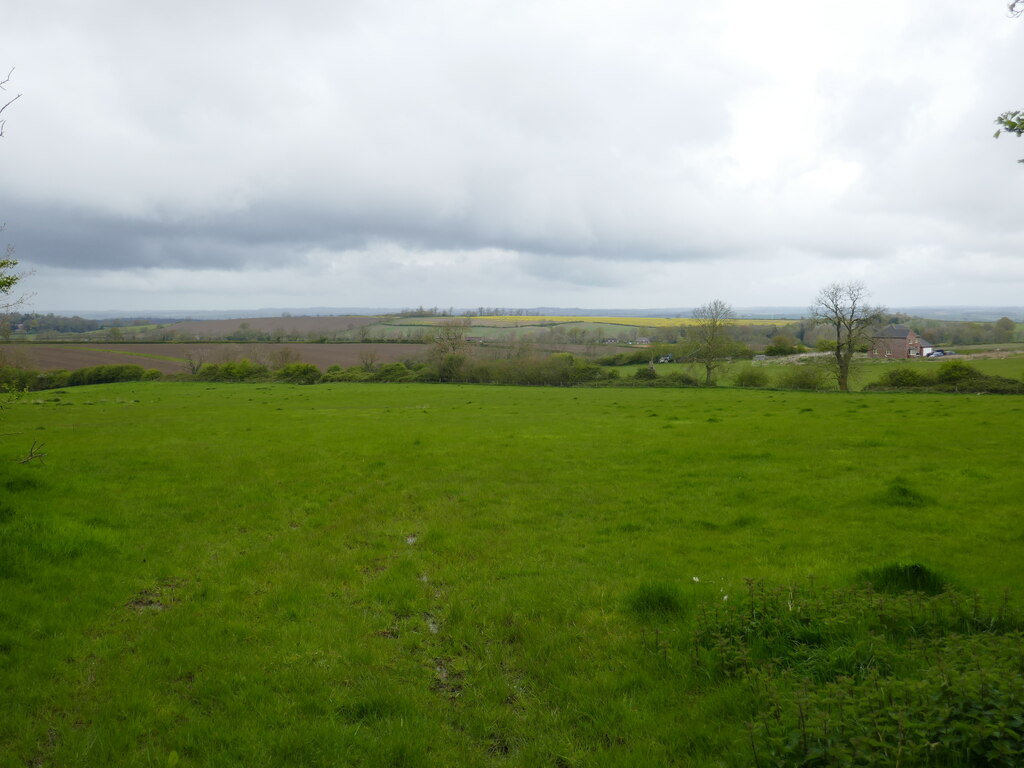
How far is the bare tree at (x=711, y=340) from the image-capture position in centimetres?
5434

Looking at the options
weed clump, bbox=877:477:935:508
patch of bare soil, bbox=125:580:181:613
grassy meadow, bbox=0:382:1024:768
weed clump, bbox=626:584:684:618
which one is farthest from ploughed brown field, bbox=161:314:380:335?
weed clump, bbox=626:584:684:618

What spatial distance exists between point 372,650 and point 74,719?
2.66 metres

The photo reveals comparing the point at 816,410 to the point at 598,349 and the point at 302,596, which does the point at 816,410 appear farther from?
the point at 598,349

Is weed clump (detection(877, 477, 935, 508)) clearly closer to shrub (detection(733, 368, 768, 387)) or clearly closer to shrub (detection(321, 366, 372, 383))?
shrub (detection(733, 368, 768, 387))

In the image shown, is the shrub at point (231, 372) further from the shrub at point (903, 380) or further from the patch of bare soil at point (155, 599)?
the shrub at point (903, 380)

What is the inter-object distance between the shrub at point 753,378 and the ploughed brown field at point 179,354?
135 ft

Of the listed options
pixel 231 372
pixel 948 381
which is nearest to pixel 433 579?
pixel 948 381

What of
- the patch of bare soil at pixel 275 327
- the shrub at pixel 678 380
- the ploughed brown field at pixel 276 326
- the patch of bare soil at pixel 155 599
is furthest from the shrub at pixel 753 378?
the ploughed brown field at pixel 276 326

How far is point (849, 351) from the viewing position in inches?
1811

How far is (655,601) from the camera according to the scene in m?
6.88

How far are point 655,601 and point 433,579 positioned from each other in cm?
327

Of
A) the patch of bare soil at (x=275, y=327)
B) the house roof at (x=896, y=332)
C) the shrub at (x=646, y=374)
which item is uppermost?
the patch of bare soil at (x=275, y=327)

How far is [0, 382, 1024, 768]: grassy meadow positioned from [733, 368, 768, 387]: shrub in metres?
31.6

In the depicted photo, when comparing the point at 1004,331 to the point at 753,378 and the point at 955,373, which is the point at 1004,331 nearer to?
the point at 955,373
